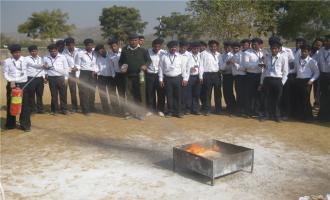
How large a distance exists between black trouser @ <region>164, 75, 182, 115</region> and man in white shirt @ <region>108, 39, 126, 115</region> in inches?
48.8

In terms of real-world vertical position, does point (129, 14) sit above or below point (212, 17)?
above

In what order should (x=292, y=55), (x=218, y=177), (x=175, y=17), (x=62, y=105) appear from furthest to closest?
(x=175, y=17)
(x=62, y=105)
(x=292, y=55)
(x=218, y=177)

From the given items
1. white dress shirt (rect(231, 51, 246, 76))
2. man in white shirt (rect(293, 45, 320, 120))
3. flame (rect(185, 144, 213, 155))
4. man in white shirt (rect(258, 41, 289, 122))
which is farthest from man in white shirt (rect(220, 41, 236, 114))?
flame (rect(185, 144, 213, 155))

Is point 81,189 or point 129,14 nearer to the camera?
point 81,189

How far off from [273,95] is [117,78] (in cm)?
427

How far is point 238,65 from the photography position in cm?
1086

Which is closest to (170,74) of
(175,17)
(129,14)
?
(175,17)

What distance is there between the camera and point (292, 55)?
1052 cm

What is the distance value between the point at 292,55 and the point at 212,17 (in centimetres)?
1277

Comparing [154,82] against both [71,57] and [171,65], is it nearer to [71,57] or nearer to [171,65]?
[171,65]

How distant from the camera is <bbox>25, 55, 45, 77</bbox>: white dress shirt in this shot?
10661 mm

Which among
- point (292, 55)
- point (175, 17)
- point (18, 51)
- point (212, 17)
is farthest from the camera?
point (175, 17)

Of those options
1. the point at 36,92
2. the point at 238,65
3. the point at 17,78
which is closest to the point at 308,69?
the point at 238,65

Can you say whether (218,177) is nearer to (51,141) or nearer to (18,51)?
(51,141)
